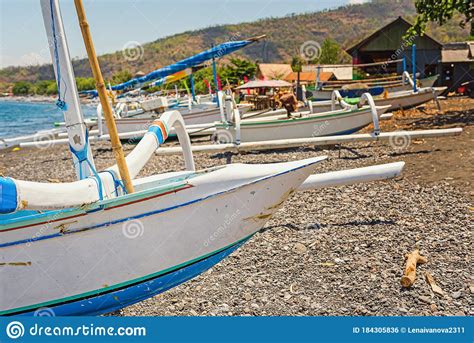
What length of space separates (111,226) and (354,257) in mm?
3771

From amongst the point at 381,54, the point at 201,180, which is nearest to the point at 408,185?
the point at 201,180

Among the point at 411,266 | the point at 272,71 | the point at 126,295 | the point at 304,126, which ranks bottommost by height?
the point at 411,266

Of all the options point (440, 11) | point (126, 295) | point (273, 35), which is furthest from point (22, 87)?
point (126, 295)

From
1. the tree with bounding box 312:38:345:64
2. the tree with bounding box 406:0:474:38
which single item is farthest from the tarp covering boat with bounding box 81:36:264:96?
the tree with bounding box 312:38:345:64

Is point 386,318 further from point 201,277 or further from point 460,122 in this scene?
point 460,122

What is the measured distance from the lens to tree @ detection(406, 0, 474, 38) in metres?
18.2

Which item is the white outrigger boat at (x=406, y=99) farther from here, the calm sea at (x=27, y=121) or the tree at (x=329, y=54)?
the tree at (x=329, y=54)

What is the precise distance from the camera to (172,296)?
6.57 meters

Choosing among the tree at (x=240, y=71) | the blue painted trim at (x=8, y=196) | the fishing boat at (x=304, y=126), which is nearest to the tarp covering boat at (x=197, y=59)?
the fishing boat at (x=304, y=126)

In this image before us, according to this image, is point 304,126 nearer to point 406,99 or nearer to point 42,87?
point 406,99

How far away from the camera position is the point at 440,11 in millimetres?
18703

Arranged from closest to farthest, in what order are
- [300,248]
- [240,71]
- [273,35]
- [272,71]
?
1. [300,248]
2. [272,71]
3. [240,71]
4. [273,35]

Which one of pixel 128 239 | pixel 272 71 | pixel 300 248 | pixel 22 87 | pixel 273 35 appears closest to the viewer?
pixel 128 239

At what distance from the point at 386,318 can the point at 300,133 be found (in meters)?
11.8
